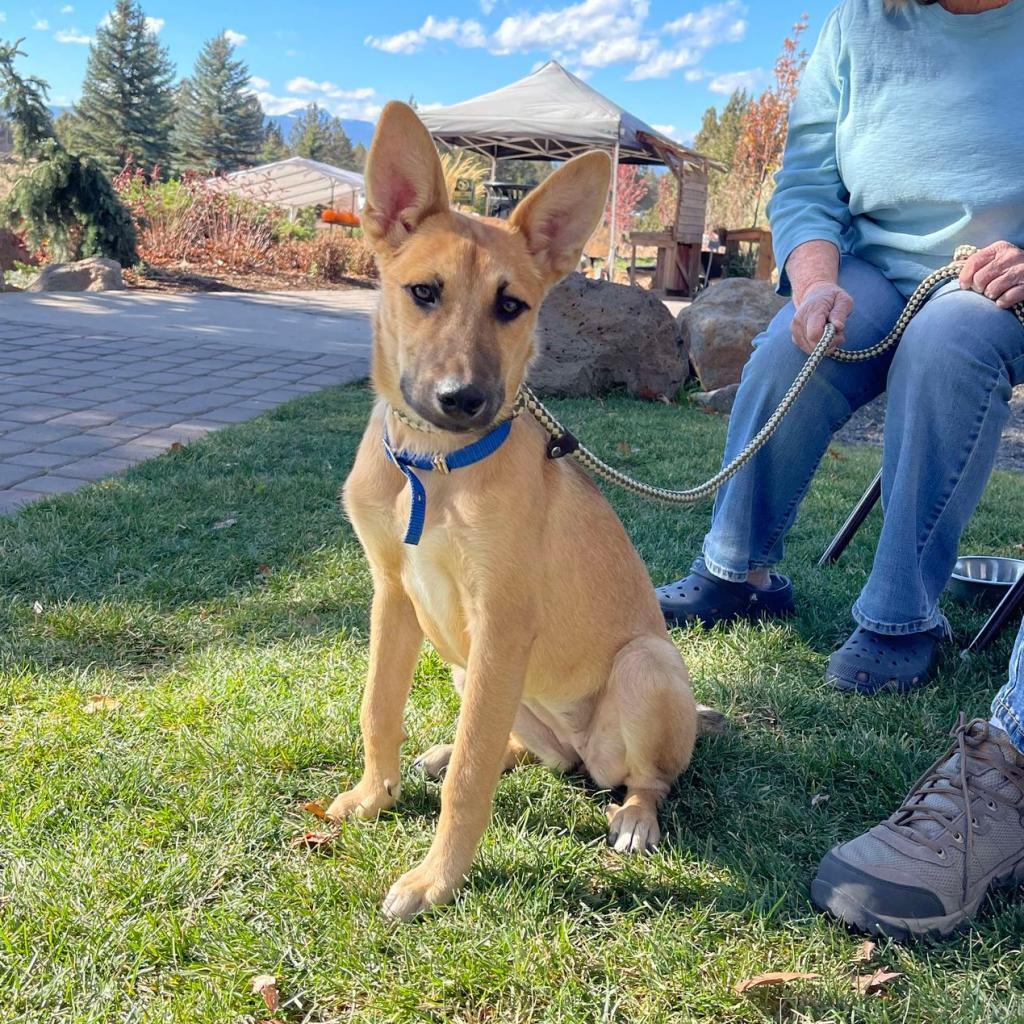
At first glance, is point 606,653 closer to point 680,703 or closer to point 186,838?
point 680,703

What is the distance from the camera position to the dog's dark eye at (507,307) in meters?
2.35

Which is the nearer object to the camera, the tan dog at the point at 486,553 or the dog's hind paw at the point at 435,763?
the tan dog at the point at 486,553

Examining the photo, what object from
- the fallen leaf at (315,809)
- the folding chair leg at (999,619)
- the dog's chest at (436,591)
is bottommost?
the fallen leaf at (315,809)

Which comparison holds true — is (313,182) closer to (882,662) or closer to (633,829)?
(882,662)

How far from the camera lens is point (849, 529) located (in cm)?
420

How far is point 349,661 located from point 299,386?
5362mm

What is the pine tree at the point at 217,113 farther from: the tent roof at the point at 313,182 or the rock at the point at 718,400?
the rock at the point at 718,400

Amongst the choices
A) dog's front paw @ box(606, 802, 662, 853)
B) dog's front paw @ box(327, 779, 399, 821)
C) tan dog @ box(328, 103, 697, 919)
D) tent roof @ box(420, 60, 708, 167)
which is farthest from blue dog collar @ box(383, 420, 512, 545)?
tent roof @ box(420, 60, 708, 167)

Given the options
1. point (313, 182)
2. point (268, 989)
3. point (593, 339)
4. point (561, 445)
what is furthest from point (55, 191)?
point (313, 182)

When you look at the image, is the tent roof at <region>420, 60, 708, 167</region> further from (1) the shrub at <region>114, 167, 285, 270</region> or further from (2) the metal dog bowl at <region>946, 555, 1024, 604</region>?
(2) the metal dog bowl at <region>946, 555, 1024, 604</region>

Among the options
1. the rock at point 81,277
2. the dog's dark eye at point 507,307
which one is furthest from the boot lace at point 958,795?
the rock at point 81,277

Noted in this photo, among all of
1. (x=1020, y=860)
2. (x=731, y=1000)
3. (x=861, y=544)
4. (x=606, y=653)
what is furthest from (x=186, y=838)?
(x=861, y=544)

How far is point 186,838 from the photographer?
2.31 metres

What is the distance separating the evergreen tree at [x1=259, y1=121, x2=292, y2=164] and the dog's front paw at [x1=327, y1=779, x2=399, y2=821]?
69717 mm
